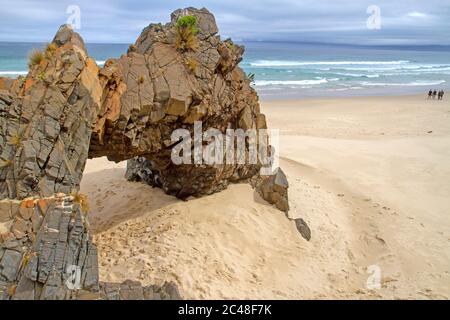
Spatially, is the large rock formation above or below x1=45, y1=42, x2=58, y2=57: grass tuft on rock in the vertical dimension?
below

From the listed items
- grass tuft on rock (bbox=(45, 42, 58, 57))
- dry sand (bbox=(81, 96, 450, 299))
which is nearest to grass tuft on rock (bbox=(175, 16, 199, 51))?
grass tuft on rock (bbox=(45, 42, 58, 57))

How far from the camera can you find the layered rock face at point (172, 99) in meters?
10.0

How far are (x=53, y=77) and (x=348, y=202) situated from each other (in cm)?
1109

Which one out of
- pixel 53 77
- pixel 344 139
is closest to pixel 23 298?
pixel 53 77

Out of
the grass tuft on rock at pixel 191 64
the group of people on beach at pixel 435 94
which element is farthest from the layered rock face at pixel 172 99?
the group of people on beach at pixel 435 94

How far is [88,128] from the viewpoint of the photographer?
8.71 m

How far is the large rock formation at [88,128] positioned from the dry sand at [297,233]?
4.13 feet

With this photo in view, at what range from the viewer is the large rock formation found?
690 cm

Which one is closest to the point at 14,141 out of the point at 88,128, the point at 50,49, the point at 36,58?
the point at 88,128

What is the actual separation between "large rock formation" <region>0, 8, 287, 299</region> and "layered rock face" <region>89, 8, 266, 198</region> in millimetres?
26

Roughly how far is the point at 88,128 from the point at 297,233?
669 centimetres

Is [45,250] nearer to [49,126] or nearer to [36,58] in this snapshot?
[49,126]

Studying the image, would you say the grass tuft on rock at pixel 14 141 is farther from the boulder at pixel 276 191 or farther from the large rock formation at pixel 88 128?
the boulder at pixel 276 191

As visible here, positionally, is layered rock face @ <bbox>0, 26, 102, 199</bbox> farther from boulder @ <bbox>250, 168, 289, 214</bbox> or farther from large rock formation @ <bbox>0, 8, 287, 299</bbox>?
boulder @ <bbox>250, 168, 289, 214</bbox>
